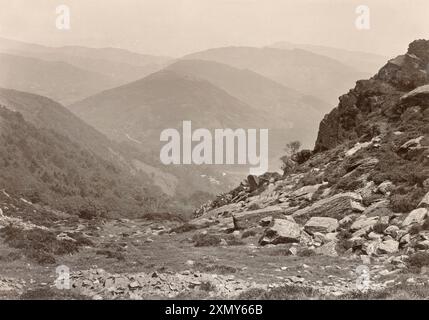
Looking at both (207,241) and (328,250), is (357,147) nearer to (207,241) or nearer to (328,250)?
(207,241)

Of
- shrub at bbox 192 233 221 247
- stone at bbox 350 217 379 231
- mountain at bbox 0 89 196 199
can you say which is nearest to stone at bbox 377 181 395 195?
stone at bbox 350 217 379 231

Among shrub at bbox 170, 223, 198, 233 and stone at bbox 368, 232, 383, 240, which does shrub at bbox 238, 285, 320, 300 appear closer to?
stone at bbox 368, 232, 383, 240

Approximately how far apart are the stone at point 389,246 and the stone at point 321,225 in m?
4.09

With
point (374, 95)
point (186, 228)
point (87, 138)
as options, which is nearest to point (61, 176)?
point (186, 228)

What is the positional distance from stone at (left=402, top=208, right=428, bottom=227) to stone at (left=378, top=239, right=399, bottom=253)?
1.67 m

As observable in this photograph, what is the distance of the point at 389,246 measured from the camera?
18.4 metres

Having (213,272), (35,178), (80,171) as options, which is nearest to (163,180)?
(80,171)

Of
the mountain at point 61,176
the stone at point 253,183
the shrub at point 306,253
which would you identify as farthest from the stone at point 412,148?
the mountain at point 61,176

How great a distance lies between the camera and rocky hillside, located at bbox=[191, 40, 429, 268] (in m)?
20.0

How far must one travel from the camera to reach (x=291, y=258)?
1931 cm

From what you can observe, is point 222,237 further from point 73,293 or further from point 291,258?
point 73,293

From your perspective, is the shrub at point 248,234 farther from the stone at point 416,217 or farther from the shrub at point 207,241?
the stone at point 416,217

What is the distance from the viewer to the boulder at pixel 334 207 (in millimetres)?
24719

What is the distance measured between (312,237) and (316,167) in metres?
15.1
